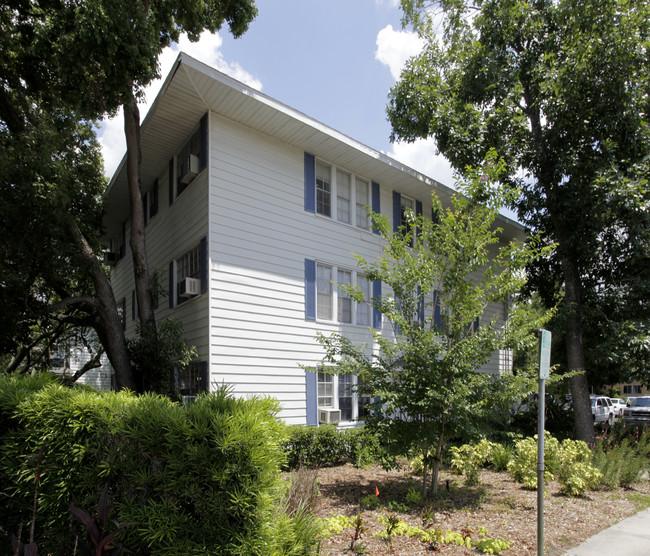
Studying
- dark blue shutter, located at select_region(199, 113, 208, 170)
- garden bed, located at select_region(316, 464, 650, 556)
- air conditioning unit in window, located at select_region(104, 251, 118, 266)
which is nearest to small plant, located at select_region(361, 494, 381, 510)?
garden bed, located at select_region(316, 464, 650, 556)

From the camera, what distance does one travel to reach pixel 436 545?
17.2ft

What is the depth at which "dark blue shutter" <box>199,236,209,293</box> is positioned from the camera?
1064cm

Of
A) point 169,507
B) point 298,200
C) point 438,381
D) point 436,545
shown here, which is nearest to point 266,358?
point 298,200

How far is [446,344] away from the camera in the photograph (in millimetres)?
7719

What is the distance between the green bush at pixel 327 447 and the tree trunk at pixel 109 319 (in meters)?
4.13

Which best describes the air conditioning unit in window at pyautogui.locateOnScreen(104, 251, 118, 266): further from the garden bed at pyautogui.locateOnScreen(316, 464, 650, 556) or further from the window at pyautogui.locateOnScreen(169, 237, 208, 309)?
the garden bed at pyautogui.locateOnScreen(316, 464, 650, 556)

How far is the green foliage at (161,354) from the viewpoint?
1049 centimetres

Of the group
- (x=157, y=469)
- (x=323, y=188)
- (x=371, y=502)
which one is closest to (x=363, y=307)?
(x=323, y=188)

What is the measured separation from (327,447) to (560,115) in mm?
10540

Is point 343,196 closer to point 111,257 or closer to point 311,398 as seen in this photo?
point 311,398

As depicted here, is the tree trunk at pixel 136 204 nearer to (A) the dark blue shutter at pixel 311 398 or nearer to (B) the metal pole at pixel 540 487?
(A) the dark blue shutter at pixel 311 398

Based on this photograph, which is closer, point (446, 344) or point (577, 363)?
point (446, 344)

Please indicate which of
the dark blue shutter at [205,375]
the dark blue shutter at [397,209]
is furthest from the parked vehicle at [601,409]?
the dark blue shutter at [205,375]

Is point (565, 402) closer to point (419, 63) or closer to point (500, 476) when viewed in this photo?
point (500, 476)
